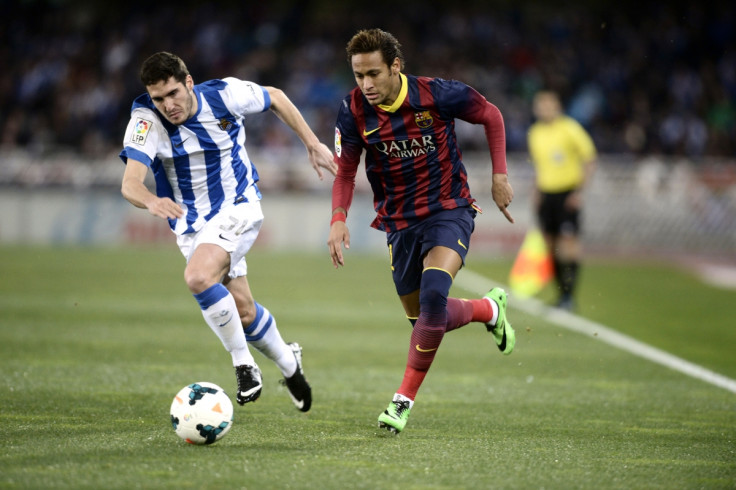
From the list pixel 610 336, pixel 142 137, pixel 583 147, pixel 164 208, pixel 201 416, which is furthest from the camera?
pixel 583 147

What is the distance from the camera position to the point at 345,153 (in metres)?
5.69

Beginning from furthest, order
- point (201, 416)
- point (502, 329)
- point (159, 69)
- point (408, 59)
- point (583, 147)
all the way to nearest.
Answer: point (408, 59) < point (583, 147) < point (502, 329) < point (159, 69) < point (201, 416)

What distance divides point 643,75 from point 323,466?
19.2 metres

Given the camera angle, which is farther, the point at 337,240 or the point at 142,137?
the point at 337,240

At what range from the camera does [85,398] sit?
5.91 meters

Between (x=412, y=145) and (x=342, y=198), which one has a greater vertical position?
Answer: (x=412, y=145)

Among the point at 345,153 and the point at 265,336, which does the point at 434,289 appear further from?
the point at 265,336

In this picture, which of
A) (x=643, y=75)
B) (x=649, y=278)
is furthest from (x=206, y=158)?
(x=643, y=75)

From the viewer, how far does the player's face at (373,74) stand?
211 inches

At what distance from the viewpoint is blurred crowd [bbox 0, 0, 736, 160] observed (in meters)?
20.8

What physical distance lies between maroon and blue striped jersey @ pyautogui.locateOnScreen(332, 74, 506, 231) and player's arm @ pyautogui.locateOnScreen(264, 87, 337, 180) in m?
0.13

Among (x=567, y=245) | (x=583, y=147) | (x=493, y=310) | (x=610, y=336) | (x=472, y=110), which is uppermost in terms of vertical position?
(x=472, y=110)

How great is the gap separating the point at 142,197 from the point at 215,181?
76cm

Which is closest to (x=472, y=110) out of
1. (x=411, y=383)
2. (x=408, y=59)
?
(x=411, y=383)
